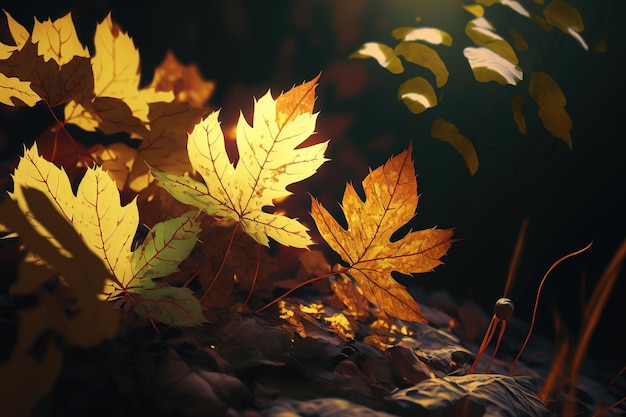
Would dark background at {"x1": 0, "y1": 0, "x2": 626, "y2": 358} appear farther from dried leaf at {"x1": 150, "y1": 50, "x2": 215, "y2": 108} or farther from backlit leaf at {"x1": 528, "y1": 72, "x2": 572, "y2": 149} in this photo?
backlit leaf at {"x1": 528, "y1": 72, "x2": 572, "y2": 149}

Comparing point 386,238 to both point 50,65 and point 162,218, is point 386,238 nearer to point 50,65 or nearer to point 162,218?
point 162,218

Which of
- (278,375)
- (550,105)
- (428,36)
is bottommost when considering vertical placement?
(278,375)

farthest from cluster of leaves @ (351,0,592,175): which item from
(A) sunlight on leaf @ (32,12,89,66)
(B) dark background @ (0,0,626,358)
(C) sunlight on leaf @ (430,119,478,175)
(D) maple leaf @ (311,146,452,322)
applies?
(A) sunlight on leaf @ (32,12,89,66)

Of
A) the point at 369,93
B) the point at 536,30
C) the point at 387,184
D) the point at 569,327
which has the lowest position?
the point at 569,327

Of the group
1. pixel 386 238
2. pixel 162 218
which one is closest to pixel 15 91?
pixel 162 218

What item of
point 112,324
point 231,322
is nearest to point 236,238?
point 231,322

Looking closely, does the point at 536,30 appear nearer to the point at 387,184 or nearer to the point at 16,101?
the point at 387,184

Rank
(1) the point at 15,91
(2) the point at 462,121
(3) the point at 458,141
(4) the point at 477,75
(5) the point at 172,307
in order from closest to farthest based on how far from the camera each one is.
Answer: (5) the point at 172,307 < (1) the point at 15,91 < (4) the point at 477,75 < (3) the point at 458,141 < (2) the point at 462,121
